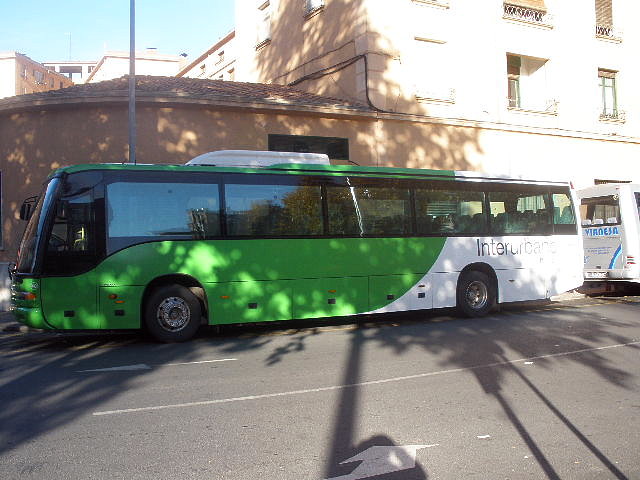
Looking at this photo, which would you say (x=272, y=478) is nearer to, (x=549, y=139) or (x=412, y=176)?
(x=412, y=176)

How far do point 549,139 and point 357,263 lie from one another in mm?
12958

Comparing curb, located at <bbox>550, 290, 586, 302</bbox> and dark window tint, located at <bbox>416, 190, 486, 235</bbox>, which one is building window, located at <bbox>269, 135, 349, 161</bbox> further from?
curb, located at <bbox>550, 290, 586, 302</bbox>

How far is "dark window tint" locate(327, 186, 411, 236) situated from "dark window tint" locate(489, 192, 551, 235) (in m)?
2.09

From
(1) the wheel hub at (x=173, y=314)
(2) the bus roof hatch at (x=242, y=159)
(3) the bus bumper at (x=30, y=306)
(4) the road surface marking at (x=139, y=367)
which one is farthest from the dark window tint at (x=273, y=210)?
(3) the bus bumper at (x=30, y=306)

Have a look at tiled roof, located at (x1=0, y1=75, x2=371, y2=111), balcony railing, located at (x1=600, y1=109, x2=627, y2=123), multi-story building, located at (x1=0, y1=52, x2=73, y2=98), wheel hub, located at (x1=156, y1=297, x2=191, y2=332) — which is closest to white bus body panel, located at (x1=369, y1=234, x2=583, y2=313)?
wheel hub, located at (x1=156, y1=297, x2=191, y2=332)

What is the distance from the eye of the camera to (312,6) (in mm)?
20641

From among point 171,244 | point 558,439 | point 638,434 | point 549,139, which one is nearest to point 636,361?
point 638,434

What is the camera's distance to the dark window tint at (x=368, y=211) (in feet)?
35.8

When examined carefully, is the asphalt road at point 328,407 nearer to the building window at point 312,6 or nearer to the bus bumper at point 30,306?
the bus bumper at point 30,306

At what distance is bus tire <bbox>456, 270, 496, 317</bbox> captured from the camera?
1207 centimetres

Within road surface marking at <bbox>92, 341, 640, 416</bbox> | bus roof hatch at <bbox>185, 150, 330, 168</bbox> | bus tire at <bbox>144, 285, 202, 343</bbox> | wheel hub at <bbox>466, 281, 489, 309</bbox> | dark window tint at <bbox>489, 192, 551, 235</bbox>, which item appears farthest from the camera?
dark window tint at <bbox>489, 192, 551, 235</bbox>

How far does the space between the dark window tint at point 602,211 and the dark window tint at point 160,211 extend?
10681 mm

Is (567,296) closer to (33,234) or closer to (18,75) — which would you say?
(33,234)

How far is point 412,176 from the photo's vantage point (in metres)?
11.7
